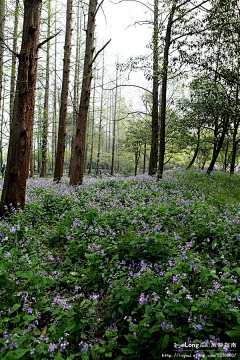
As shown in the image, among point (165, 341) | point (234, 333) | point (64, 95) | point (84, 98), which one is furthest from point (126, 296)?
point (64, 95)

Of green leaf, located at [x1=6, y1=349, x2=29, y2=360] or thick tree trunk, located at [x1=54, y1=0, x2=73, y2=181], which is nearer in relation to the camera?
green leaf, located at [x1=6, y1=349, x2=29, y2=360]

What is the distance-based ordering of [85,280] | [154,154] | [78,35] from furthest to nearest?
1. [78,35]
2. [154,154]
3. [85,280]

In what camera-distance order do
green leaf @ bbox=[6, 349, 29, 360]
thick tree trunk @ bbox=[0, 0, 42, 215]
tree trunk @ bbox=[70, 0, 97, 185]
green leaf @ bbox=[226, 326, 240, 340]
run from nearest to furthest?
1. green leaf @ bbox=[6, 349, 29, 360]
2. green leaf @ bbox=[226, 326, 240, 340]
3. thick tree trunk @ bbox=[0, 0, 42, 215]
4. tree trunk @ bbox=[70, 0, 97, 185]

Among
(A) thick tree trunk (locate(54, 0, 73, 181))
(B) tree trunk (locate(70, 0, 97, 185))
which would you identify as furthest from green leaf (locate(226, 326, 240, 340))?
(A) thick tree trunk (locate(54, 0, 73, 181))

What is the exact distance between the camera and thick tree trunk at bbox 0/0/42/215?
5.16m

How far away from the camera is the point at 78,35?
71.8 feet

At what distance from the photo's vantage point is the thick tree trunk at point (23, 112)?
5.16 m

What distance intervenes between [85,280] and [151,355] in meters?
1.59

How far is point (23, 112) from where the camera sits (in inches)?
208

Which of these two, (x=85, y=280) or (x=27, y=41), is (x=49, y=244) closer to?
(x=85, y=280)

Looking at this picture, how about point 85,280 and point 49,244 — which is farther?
point 49,244

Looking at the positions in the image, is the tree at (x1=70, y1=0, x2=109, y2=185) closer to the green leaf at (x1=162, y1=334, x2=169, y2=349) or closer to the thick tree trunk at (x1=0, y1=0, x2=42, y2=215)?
the thick tree trunk at (x1=0, y1=0, x2=42, y2=215)

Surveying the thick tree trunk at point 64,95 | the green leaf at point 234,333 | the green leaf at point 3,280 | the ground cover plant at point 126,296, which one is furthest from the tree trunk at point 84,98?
the green leaf at point 234,333

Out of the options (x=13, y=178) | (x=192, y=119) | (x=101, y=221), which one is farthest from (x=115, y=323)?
(x=192, y=119)
